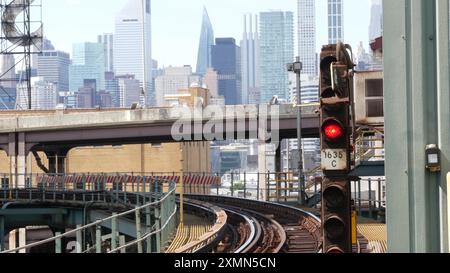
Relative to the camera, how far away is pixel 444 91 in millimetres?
3535

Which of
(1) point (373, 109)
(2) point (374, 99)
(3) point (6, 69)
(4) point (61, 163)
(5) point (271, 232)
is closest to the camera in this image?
(2) point (374, 99)

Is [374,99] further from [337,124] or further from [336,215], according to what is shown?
[336,215]

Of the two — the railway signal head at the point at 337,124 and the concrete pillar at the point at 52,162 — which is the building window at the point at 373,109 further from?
the concrete pillar at the point at 52,162

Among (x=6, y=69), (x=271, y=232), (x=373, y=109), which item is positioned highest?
(x=6, y=69)

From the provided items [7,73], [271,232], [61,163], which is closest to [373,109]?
[271,232]

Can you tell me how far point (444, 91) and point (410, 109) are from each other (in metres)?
0.19

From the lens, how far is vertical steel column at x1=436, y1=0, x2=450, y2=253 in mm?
3518

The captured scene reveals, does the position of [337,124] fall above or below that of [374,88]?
below

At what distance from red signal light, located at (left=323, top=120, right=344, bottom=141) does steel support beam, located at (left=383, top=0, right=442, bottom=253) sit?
65 centimetres

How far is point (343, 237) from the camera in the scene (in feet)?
14.2

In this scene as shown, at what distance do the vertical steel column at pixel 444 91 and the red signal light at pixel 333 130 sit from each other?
0.78 meters

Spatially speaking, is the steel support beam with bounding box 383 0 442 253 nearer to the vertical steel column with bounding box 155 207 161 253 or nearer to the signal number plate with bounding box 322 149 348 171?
the signal number plate with bounding box 322 149 348 171
